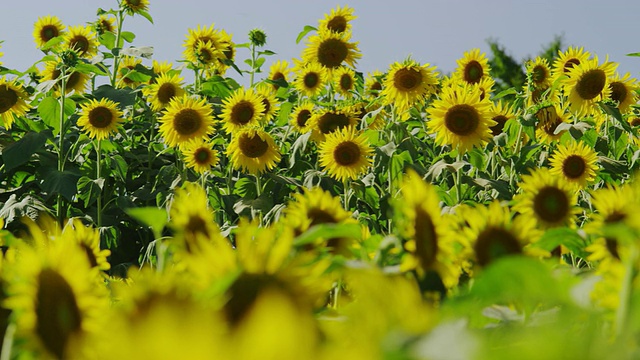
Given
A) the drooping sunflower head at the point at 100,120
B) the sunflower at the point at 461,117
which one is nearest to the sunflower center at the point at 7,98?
the drooping sunflower head at the point at 100,120

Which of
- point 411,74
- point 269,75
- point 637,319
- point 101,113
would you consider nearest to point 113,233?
point 101,113

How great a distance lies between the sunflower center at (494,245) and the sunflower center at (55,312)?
1.34ft

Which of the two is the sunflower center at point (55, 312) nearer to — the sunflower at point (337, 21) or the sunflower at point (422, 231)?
the sunflower at point (422, 231)

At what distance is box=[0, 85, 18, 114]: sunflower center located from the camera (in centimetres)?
458

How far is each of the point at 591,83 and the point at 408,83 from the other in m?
1.10

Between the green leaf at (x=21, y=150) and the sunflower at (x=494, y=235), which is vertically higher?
the green leaf at (x=21, y=150)

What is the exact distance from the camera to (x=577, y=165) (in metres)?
3.83

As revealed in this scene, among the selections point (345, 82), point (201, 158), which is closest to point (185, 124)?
point (201, 158)

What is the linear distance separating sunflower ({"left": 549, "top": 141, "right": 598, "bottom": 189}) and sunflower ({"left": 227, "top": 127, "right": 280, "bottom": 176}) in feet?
4.79

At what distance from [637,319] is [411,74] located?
3949 millimetres

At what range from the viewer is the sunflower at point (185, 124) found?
4.28 metres

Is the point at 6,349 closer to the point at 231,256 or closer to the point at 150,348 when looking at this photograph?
the point at 231,256

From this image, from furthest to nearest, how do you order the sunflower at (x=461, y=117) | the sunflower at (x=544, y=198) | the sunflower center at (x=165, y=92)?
the sunflower center at (x=165, y=92) → the sunflower at (x=461, y=117) → the sunflower at (x=544, y=198)

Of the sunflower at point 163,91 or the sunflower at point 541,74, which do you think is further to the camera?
the sunflower at point 541,74
